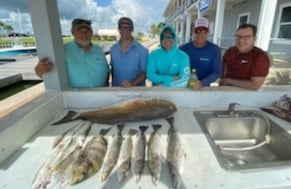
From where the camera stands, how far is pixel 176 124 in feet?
5.06

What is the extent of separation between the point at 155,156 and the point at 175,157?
0.39ft

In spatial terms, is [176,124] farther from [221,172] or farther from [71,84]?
[71,84]

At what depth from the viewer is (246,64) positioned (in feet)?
6.96

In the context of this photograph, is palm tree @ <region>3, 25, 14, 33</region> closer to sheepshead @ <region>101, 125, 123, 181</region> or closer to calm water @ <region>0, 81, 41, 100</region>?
calm water @ <region>0, 81, 41, 100</region>

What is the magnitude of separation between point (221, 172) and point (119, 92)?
3.68ft

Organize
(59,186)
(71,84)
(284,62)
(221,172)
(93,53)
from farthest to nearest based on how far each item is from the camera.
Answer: (284,62)
(93,53)
(71,84)
(221,172)
(59,186)

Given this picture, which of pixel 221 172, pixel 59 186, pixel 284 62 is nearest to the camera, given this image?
pixel 59 186

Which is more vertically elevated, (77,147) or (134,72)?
(134,72)

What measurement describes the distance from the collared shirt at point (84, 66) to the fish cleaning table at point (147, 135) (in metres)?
0.33

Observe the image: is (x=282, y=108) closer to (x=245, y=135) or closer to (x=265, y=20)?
(x=245, y=135)

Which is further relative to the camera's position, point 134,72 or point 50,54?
point 134,72

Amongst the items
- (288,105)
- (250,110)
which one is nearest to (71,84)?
(250,110)

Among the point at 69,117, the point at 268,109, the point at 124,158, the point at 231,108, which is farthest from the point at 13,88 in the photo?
the point at 268,109

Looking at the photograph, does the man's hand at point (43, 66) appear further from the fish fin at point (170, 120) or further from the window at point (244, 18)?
the window at point (244, 18)
